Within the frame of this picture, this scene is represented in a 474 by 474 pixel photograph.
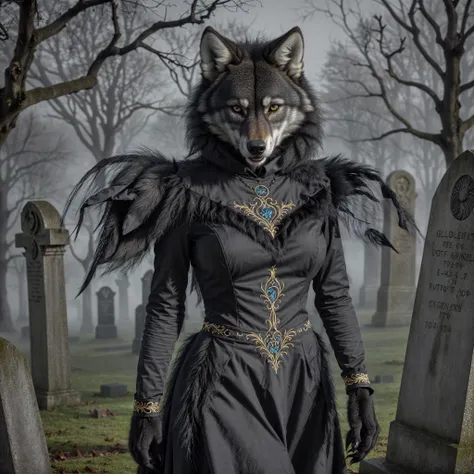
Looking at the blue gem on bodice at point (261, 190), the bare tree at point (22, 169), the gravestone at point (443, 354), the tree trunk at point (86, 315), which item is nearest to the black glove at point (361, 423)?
the blue gem on bodice at point (261, 190)

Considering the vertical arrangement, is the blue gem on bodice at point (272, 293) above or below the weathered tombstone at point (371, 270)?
above

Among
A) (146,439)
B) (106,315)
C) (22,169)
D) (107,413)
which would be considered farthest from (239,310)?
(22,169)

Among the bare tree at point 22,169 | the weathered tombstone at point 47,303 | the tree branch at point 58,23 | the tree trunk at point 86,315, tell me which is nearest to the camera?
the tree branch at point 58,23

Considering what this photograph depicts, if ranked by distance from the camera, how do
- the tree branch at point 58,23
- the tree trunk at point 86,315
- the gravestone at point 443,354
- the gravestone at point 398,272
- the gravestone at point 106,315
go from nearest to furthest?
the gravestone at point 443,354 → the tree branch at point 58,23 → the gravestone at point 398,272 → the gravestone at point 106,315 → the tree trunk at point 86,315

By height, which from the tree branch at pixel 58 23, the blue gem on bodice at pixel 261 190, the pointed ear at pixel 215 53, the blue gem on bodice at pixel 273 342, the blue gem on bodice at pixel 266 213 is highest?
the tree branch at pixel 58 23

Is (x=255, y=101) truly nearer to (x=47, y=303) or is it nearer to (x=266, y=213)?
(x=266, y=213)

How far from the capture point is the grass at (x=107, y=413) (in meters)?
6.61

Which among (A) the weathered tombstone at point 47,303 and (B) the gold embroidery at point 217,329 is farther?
(A) the weathered tombstone at point 47,303

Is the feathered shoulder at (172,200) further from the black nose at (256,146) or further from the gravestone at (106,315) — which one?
the gravestone at (106,315)

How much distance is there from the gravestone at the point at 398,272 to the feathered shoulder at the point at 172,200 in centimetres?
1300

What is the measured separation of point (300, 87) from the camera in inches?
118

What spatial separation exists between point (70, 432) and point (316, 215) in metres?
5.71

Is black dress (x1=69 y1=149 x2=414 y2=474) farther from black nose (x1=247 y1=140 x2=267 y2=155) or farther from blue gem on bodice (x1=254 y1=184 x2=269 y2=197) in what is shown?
black nose (x1=247 y1=140 x2=267 y2=155)

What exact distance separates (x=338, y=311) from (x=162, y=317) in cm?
76
